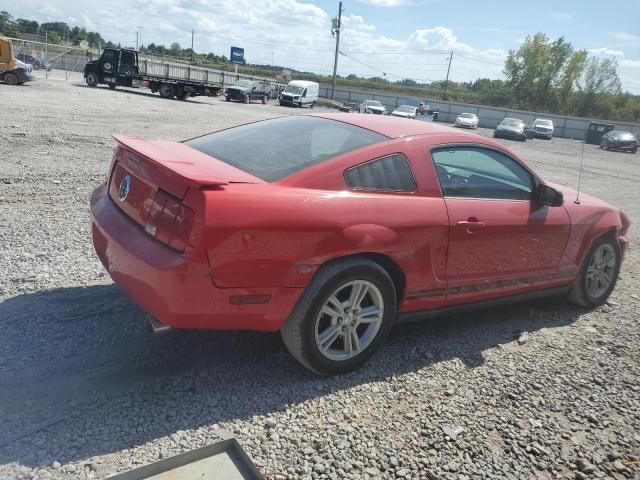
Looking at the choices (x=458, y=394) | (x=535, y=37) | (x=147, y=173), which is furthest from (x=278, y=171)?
(x=535, y=37)

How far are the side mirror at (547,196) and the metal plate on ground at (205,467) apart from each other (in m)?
3.00

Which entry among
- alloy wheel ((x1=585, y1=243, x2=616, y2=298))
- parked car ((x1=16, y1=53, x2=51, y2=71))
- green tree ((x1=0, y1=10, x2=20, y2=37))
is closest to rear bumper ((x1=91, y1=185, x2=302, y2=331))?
alloy wheel ((x1=585, y1=243, x2=616, y2=298))

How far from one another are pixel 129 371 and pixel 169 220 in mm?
981

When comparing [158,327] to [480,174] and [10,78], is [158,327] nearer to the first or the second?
[480,174]

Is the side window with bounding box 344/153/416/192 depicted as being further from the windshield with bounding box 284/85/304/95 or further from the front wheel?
the windshield with bounding box 284/85/304/95

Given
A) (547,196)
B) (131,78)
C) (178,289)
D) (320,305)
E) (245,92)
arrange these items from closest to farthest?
(178,289) → (320,305) → (547,196) → (131,78) → (245,92)

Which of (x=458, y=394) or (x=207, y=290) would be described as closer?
(x=207, y=290)

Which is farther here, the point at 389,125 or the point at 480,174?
the point at 480,174

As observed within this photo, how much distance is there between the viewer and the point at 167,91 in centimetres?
3198

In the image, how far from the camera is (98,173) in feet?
25.3

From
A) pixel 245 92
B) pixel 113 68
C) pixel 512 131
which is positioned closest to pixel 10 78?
pixel 113 68

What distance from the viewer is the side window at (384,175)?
3295 millimetres

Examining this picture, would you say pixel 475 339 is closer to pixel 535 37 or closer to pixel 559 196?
pixel 559 196

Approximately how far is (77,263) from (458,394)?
10.7 feet
